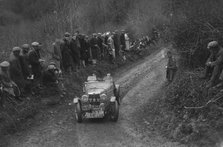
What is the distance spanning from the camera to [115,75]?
22.0 metres

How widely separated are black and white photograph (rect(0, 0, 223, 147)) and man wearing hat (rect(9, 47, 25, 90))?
0.12ft

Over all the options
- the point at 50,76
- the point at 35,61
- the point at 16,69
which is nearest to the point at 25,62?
the point at 16,69

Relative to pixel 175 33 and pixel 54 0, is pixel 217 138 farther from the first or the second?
pixel 54 0

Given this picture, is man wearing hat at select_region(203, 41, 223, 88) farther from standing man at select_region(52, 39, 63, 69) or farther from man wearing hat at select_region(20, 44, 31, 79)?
standing man at select_region(52, 39, 63, 69)

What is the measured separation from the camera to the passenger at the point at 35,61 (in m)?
15.1

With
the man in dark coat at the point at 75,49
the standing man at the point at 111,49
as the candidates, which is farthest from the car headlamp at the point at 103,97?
the standing man at the point at 111,49

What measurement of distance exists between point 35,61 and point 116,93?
370 centimetres

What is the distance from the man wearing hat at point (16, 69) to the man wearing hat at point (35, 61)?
1004 millimetres

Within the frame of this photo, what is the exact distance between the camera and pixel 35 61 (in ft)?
49.9

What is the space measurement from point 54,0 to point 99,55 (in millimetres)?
13737

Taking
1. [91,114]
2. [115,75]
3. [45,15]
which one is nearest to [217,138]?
[91,114]

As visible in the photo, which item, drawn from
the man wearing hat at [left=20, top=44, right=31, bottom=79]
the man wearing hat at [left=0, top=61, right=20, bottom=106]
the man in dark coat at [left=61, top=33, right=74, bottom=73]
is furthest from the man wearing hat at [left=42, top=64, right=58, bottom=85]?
the man in dark coat at [left=61, top=33, right=74, bottom=73]

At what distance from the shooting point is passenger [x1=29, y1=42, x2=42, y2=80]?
15133mm

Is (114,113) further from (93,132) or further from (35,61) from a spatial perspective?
(35,61)
